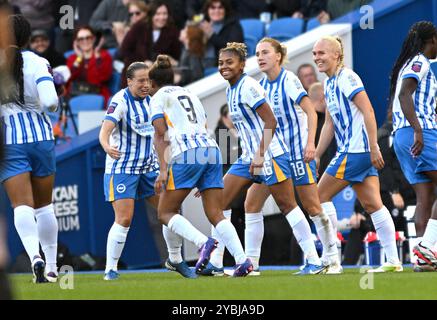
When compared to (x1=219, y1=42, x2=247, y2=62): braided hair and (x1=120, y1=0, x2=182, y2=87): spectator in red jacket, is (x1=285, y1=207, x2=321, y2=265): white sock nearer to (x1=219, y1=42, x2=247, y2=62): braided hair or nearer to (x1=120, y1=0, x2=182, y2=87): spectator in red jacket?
(x1=219, y1=42, x2=247, y2=62): braided hair

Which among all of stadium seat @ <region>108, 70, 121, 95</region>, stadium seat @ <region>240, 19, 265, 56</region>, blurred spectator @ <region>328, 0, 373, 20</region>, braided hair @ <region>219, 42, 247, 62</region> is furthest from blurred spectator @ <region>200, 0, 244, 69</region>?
braided hair @ <region>219, 42, 247, 62</region>

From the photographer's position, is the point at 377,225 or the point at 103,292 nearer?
the point at 103,292

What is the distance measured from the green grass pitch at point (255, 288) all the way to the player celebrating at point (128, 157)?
62 cm

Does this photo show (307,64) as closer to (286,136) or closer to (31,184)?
(286,136)

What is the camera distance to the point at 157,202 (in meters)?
12.2

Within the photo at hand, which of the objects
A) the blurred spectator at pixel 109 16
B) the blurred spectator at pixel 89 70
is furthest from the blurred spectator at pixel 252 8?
the blurred spectator at pixel 89 70

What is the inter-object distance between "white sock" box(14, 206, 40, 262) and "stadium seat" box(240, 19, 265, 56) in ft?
25.3

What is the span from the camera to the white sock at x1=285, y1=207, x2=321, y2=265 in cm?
1141

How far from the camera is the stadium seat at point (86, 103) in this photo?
17875 millimetres

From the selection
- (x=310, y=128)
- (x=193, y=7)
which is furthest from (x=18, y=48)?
(x=193, y=7)

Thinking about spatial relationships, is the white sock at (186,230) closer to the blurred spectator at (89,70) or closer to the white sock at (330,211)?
the white sock at (330,211)

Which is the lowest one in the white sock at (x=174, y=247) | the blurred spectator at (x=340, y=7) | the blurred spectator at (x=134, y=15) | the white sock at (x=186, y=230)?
the white sock at (x=174, y=247)

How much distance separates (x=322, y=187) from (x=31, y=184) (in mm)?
2536
